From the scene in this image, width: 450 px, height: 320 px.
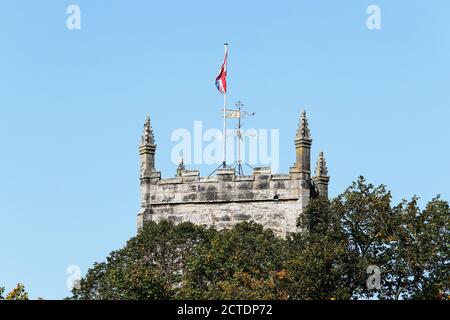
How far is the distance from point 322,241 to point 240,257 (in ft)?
17.4

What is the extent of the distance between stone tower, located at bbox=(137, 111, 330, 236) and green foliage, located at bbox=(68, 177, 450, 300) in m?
4.13

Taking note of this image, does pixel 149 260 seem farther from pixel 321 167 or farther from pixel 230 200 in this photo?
pixel 321 167

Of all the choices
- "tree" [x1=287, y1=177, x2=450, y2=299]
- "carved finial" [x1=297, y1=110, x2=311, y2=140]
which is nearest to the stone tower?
"carved finial" [x1=297, y1=110, x2=311, y2=140]

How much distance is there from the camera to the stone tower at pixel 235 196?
271 ft

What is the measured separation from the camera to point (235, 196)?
83.8 meters

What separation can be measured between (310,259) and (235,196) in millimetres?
14844

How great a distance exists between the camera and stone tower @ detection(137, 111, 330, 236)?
82750 mm

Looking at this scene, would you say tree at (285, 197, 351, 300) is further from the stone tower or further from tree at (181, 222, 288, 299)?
the stone tower

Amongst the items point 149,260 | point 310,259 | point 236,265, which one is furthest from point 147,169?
point 310,259
